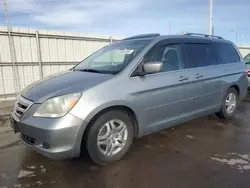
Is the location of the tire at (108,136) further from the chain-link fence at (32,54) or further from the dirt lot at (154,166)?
the chain-link fence at (32,54)

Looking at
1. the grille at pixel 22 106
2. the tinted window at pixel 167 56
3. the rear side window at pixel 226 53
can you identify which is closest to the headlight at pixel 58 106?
the grille at pixel 22 106

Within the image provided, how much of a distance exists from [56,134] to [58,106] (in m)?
0.33

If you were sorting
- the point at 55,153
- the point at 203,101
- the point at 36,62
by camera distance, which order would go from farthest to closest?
the point at 36,62, the point at 203,101, the point at 55,153

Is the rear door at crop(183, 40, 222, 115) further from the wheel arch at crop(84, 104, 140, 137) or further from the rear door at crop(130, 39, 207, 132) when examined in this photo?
the wheel arch at crop(84, 104, 140, 137)

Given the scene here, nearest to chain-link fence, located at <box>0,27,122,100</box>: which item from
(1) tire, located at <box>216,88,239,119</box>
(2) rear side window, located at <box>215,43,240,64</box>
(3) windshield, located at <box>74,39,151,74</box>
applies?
(3) windshield, located at <box>74,39,151,74</box>

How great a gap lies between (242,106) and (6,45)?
25.7ft

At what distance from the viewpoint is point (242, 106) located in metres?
6.52

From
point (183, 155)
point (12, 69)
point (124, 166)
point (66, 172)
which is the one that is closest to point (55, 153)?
point (66, 172)

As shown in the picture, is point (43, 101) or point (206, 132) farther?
point (206, 132)

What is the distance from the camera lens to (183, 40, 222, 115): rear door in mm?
4035

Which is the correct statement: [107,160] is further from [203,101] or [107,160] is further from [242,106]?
[242,106]

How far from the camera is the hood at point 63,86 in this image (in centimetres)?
281

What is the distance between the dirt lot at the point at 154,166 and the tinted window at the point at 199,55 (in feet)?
4.40

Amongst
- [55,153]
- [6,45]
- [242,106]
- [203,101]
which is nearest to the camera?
[55,153]
